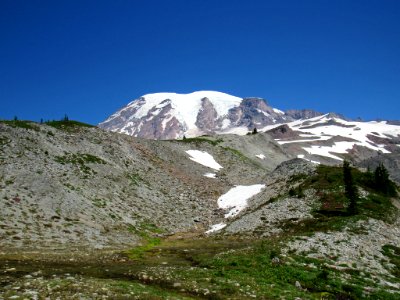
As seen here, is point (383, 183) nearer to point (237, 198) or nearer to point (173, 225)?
point (237, 198)

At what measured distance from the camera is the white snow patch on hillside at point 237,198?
211ft

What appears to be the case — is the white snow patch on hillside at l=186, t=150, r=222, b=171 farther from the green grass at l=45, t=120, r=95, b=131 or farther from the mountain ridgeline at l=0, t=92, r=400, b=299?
the green grass at l=45, t=120, r=95, b=131

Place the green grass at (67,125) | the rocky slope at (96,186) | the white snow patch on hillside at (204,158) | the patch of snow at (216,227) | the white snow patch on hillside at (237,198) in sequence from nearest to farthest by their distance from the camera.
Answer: the rocky slope at (96,186)
the patch of snow at (216,227)
the white snow patch on hillside at (237,198)
the green grass at (67,125)
the white snow patch on hillside at (204,158)

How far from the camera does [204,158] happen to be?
324 ft

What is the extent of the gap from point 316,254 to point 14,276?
78.4ft

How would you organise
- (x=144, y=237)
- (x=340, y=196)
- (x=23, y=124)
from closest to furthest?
(x=144, y=237) < (x=340, y=196) < (x=23, y=124)

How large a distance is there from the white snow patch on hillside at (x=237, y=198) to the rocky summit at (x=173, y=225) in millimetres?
431

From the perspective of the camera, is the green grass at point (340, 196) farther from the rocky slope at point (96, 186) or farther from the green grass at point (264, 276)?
the rocky slope at point (96, 186)

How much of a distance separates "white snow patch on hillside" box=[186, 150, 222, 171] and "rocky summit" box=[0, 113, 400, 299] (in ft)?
21.2

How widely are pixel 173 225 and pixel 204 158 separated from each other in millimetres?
44848

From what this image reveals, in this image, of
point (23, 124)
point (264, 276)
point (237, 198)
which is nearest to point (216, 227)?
point (237, 198)

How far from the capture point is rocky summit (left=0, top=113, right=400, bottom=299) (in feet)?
Result: 82.1

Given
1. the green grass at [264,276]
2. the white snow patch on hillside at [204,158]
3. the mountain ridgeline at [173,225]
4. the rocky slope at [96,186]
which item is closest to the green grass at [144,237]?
the mountain ridgeline at [173,225]

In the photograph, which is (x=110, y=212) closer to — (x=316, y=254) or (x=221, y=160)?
(x=316, y=254)
